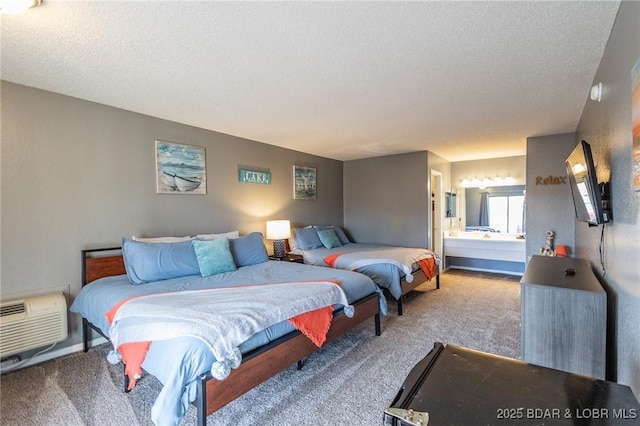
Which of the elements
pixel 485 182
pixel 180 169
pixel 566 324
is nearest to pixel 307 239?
pixel 180 169

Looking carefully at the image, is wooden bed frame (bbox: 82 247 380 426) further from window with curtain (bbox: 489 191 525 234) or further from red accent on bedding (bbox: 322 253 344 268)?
window with curtain (bbox: 489 191 525 234)

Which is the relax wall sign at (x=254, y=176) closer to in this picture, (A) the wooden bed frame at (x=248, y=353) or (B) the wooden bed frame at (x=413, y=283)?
(B) the wooden bed frame at (x=413, y=283)

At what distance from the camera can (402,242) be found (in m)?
5.57

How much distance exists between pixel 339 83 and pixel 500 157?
487 cm

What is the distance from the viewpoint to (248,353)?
1.79m

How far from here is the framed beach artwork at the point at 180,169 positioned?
3340 mm

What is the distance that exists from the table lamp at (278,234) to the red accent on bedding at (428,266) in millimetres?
2006

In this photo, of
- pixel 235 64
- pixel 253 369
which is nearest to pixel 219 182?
pixel 235 64

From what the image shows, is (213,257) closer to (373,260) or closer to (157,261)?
(157,261)

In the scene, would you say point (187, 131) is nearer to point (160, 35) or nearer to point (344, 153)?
point (160, 35)

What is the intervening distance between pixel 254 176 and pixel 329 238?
A: 1621 mm

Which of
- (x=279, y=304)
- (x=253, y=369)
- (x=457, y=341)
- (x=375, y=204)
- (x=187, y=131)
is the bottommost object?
(x=457, y=341)

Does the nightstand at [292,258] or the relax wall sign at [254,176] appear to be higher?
the relax wall sign at [254,176]

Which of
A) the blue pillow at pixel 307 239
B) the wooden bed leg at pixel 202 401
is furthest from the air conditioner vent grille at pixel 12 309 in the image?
the blue pillow at pixel 307 239
